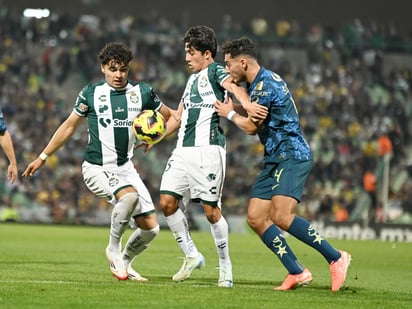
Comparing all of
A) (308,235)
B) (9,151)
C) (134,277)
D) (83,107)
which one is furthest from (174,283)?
(9,151)

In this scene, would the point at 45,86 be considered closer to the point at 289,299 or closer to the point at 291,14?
the point at 291,14

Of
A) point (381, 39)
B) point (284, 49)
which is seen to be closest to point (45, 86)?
point (284, 49)

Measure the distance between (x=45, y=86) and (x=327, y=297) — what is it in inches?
1057

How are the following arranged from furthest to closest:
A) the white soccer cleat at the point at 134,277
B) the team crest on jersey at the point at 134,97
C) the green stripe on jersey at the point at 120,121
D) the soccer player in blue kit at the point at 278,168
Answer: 1. the team crest on jersey at the point at 134,97
2. the green stripe on jersey at the point at 120,121
3. the white soccer cleat at the point at 134,277
4. the soccer player in blue kit at the point at 278,168

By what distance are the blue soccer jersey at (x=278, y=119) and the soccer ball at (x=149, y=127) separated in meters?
1.10

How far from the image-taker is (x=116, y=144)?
10289 mm

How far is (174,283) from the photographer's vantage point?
9.89 meters

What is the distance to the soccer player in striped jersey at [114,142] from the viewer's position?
10.2 meters

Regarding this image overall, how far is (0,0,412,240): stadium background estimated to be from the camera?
97.7ft

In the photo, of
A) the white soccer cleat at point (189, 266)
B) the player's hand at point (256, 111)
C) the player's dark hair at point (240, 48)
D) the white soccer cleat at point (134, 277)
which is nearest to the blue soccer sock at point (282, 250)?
the white soccer cleat at point (189, 266)

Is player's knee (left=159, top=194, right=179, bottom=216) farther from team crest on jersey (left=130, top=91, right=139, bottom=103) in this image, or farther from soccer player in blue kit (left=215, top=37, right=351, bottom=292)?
team crest on jersey (left=130, top=91, right=139, bottom=103)

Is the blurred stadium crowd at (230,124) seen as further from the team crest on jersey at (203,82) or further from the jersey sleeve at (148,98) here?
the team crest on jersey at (203,82)

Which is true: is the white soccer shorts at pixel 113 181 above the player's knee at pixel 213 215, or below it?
above

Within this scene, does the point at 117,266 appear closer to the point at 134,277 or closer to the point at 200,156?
the point at 134,277
